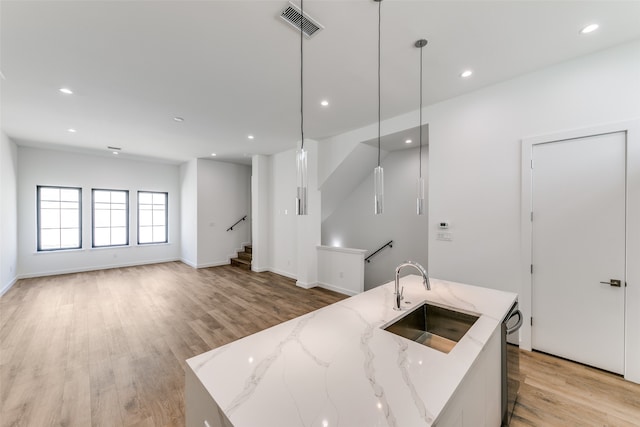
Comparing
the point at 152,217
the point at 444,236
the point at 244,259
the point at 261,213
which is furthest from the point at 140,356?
the point at 152,217

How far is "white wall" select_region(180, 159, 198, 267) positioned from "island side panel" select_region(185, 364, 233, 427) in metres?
6.48

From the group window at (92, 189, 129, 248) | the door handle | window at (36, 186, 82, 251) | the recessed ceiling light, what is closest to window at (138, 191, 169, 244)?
window at (92, 189, 129, 248)

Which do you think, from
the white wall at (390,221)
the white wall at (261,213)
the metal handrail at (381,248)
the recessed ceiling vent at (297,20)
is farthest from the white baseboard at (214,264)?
the recessed ceiling vent at (297,20)

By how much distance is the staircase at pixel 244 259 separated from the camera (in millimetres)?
7004

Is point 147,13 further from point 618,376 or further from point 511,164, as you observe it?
point 618,376

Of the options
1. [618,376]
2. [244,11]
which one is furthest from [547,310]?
[244,11]

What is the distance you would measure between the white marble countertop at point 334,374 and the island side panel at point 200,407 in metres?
0.03

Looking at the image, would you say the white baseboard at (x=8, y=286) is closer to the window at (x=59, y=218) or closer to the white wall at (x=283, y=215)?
the window at (x=59, y=218)

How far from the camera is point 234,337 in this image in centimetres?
316

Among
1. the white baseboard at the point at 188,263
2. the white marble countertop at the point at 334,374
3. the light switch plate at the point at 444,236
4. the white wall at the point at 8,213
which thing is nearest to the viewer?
the white marble countertop at the point at 334,374

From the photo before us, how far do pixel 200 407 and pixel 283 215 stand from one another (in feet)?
17.3

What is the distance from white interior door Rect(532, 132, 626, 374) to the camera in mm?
2363

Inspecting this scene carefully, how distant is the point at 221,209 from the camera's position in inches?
294

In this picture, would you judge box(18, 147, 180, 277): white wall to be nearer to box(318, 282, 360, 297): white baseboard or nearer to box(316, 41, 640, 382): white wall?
box(318, 282, 360, 297): white baseboard
